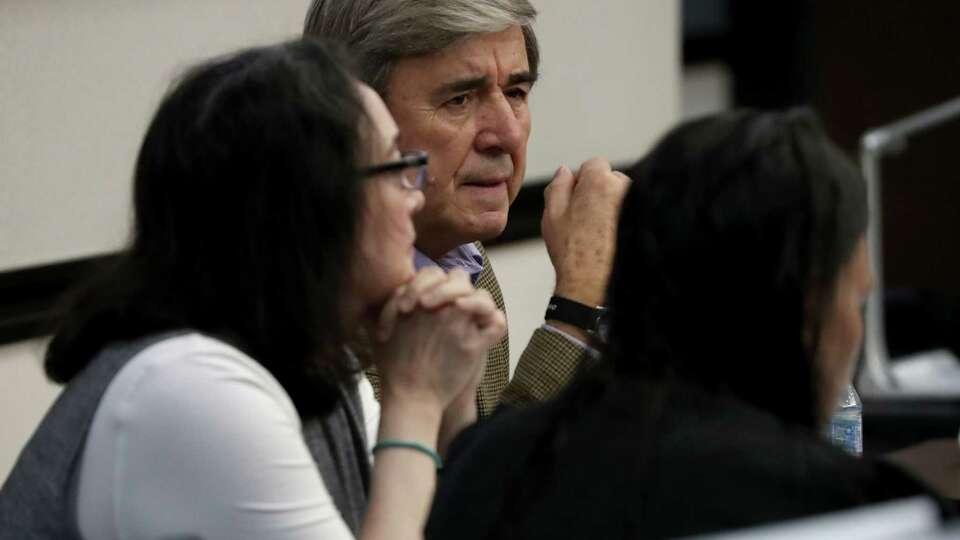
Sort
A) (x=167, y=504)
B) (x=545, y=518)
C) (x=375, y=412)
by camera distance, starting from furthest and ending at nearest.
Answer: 1. (x=375, y=412)
2. (x=167, y=504)
3. (x=545, y=518)

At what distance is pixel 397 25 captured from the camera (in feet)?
8.61

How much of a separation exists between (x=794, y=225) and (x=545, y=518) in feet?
1.16

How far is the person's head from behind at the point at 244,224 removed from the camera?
6.12 feet

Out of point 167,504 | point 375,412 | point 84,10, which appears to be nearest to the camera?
point 167,504

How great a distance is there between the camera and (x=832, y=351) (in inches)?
68.1

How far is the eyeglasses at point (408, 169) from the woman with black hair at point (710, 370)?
1.11 ft

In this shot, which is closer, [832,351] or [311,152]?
[832,351]

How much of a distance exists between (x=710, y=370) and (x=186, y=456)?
51cm

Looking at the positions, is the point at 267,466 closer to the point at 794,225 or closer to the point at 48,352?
the point at 48,352

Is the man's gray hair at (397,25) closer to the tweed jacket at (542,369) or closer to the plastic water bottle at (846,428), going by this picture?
the tweed jacket at (542,369)

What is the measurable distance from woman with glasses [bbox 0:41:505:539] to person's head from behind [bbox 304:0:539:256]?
61 cm

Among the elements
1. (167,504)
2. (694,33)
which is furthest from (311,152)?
(694,33)

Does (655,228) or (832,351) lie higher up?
(655,228)

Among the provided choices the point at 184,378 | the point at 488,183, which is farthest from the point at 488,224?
the point at 184,378
